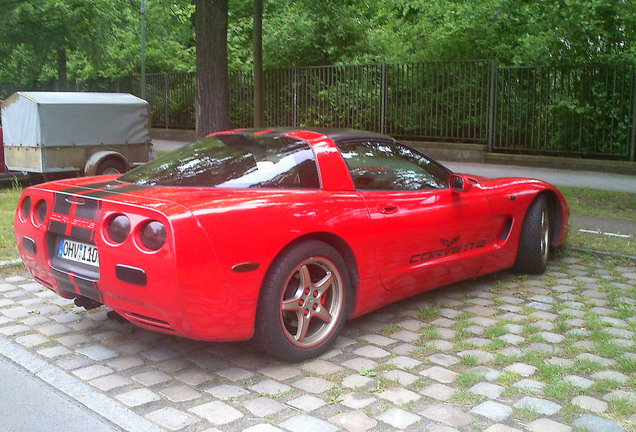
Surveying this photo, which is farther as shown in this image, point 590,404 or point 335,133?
point 335,133

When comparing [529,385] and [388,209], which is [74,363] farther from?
[529,385]

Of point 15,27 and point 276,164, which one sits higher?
point 15,27

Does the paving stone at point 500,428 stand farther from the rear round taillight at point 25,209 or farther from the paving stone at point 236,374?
the rear round taillight at point 25,209

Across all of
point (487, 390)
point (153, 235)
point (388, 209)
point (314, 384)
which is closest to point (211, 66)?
point (388, 209)

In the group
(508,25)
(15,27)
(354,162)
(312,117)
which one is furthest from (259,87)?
(15,27)

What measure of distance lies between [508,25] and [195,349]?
12.9 m

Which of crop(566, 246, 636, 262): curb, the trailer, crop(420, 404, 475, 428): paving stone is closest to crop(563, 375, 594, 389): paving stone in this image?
crop(420, 404, 475, 428): paving stone

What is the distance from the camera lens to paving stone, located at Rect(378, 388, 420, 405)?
3.61 m

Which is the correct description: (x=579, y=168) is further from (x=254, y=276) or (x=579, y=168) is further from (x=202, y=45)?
(x=254, y=276)

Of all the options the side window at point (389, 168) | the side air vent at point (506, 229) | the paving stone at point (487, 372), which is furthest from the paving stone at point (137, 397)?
the side air vent at point (506, 229)

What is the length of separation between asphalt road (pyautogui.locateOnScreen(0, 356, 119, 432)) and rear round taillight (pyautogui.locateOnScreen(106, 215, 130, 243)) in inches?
34.5

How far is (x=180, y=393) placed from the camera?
3.72 m

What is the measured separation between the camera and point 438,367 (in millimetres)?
4086

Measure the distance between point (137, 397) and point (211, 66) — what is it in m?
6.99
